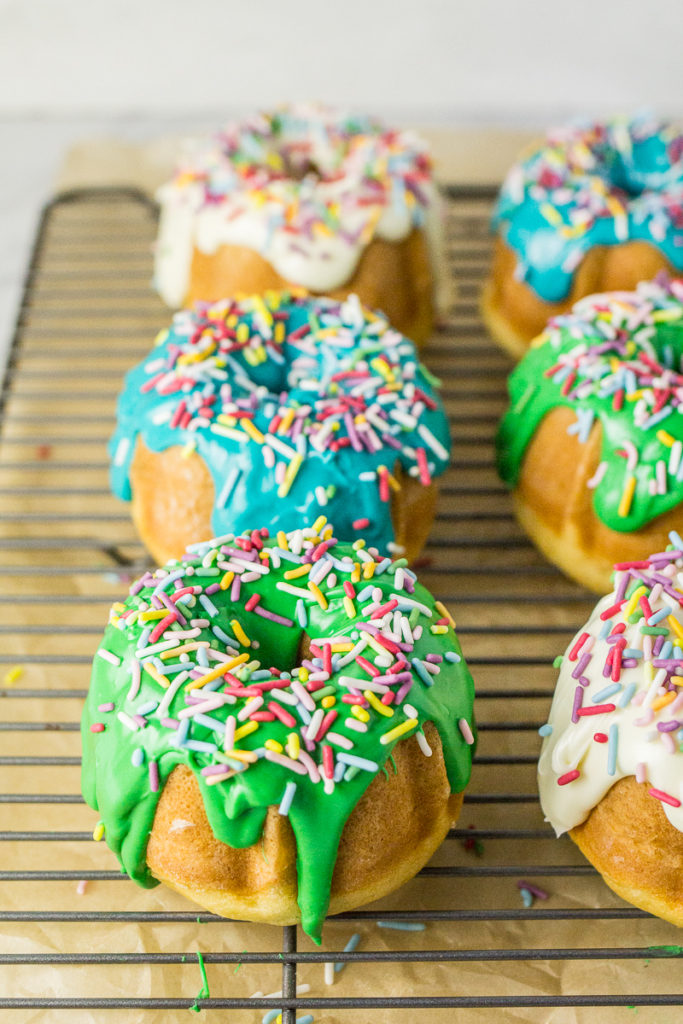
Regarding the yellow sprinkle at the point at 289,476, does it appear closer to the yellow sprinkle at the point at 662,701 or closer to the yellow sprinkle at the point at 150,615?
the yellow sprinkle at the point at 150,615

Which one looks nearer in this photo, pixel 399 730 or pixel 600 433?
pixel 399 730

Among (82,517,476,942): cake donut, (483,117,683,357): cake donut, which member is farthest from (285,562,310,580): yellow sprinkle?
(483,117,683,357): cake donut

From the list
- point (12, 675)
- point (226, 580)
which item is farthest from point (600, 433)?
point (12, 675)

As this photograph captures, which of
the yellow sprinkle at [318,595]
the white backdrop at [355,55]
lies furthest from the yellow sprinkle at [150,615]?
the white backdrop at [355,55]

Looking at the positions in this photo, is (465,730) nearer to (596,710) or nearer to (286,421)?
(596,710)

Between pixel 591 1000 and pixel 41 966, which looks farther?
pixel 41 966

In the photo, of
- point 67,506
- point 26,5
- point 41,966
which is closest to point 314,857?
point 41,966

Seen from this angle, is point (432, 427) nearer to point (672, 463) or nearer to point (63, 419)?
point (672, 463)
